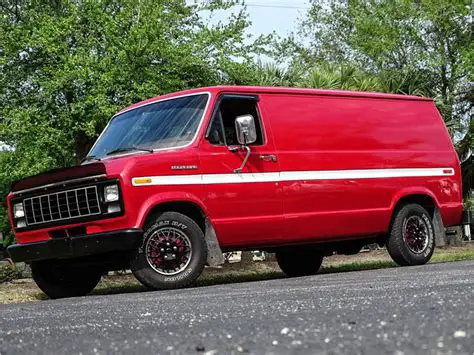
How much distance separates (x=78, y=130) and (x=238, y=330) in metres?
16.8

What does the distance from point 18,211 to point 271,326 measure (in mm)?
6109

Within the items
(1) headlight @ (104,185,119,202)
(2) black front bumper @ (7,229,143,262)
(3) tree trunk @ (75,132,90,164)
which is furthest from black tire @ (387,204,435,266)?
(3) tree trunk @ (75,132,90,164)

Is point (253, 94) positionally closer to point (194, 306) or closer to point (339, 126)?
point (339, 126)

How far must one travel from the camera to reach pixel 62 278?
29.7 feet

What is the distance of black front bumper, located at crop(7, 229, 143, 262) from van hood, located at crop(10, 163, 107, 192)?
0.63 m

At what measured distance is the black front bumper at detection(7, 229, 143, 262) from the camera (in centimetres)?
772

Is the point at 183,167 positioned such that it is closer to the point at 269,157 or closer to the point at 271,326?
the point at 269,157

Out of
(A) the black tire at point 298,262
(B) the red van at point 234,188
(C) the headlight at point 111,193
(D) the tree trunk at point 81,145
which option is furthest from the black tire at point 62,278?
(D) the tree trunk at point 81,145

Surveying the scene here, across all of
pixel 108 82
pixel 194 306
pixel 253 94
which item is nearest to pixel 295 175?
pixel 253 94

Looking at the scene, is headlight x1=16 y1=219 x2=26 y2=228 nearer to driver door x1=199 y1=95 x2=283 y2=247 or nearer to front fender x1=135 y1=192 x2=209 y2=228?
front fender x1=135 y1=192 x2=209 y2=228

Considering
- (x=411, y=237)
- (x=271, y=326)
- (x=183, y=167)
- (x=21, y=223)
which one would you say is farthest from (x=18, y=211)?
(x=271, y=326)

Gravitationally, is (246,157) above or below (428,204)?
above

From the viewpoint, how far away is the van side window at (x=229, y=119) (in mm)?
8734

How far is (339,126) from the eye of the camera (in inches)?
386
